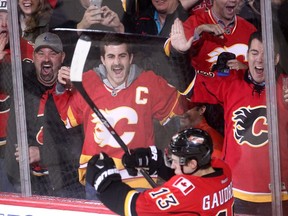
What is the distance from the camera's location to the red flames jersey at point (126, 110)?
3604mm

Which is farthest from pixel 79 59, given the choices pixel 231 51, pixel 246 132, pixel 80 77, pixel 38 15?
pixel 246 132

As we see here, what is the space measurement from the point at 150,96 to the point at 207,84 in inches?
11.3

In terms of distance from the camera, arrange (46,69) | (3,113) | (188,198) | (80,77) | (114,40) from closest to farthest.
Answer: (188,198)
(114,40)
(80,77)
(46,69)
(3,113)

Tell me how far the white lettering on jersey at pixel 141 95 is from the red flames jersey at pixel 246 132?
0.79 feet

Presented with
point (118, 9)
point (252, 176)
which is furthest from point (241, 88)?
point (118, 9)

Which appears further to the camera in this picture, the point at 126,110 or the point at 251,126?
the point at 126,110

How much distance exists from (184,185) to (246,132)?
376 millimetres

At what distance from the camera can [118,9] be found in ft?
11.8

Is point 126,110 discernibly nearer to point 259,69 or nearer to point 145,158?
point 145,158

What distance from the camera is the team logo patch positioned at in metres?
3.35

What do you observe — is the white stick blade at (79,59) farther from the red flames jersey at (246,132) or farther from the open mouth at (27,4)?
the red flames jersey at (246,132)

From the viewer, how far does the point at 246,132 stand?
347 centimetres

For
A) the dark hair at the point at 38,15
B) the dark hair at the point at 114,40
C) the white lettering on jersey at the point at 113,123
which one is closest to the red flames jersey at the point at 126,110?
the white lettering on jersey at the point at 113,123

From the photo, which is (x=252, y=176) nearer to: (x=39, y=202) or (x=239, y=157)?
(x=239, y=157)
